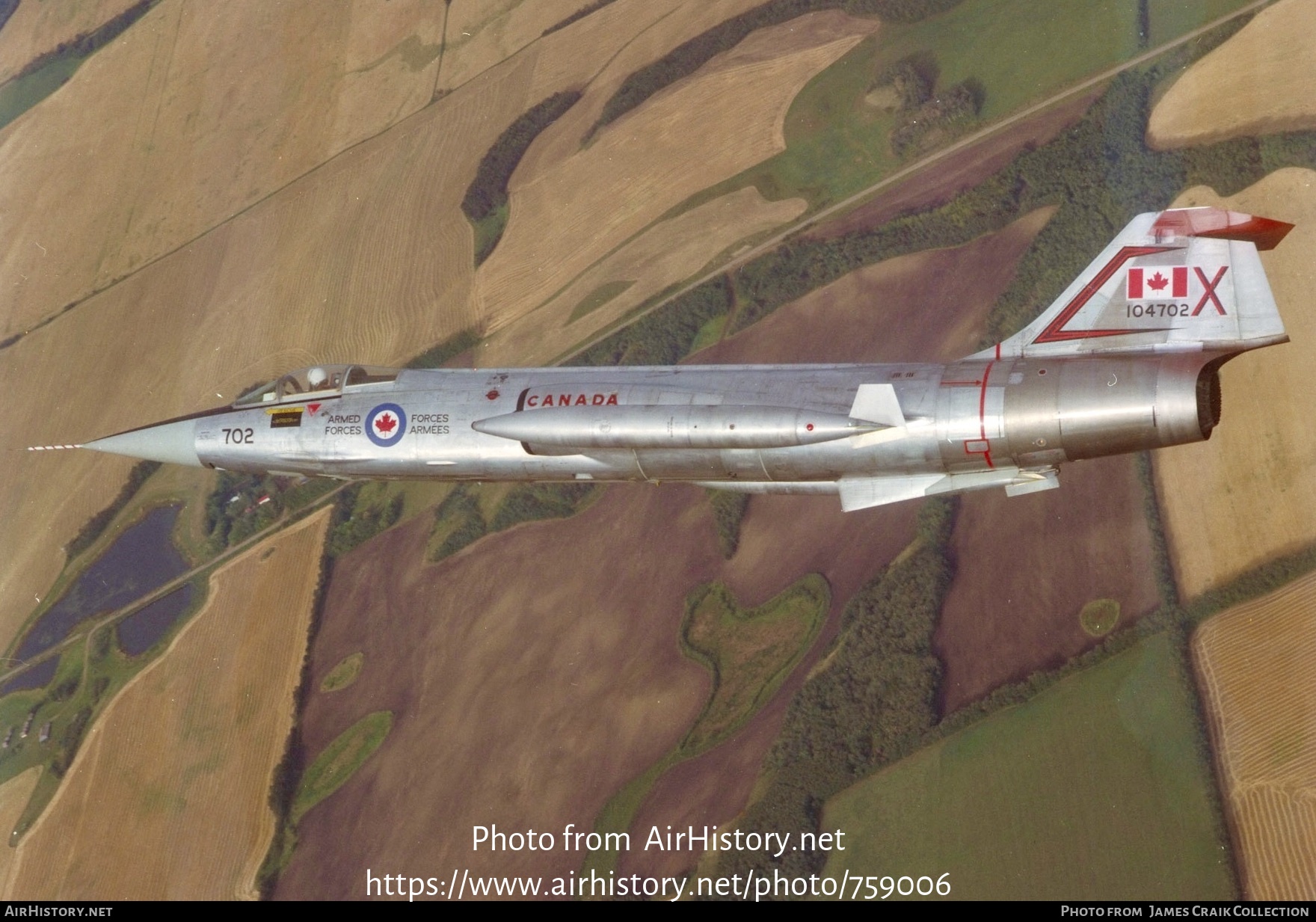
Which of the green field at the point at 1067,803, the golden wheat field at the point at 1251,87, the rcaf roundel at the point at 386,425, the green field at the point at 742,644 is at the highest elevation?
the rcaf roundel at the point at 386,425

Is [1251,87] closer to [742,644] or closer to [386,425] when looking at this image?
[742,644]

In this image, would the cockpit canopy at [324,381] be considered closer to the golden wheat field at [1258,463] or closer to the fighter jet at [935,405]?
the fighter jet at [935,405]

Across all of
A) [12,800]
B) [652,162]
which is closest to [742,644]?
[652,162]

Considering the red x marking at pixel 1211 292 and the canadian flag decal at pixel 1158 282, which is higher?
the canadian flag decal at pixel 1158 282

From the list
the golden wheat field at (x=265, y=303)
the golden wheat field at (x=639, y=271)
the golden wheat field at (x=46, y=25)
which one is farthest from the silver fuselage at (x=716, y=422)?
the golden wheat field at (x=46, y=25)

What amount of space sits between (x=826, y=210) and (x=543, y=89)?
13.8 meters

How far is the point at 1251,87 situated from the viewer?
1703 inches

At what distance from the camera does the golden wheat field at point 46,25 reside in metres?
57.5

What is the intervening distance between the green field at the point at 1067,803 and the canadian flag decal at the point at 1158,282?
14.1m

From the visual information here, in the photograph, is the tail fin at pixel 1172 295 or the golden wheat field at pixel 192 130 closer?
the tail fin at pixel 1172 295

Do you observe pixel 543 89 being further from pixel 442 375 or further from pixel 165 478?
pixel 442 375

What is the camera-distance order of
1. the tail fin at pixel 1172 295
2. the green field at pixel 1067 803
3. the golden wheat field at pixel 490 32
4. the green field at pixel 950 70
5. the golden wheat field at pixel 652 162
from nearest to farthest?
the tail fin at pixel 1172 295 → the green field at pixel 1067 803 → the green field at pixel 950 70 → the golden wheat field at pixel 652 162 → the golden wheat field at pixel 490 32

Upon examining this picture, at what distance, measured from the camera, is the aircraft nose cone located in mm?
33062

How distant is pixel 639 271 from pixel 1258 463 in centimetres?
2378
